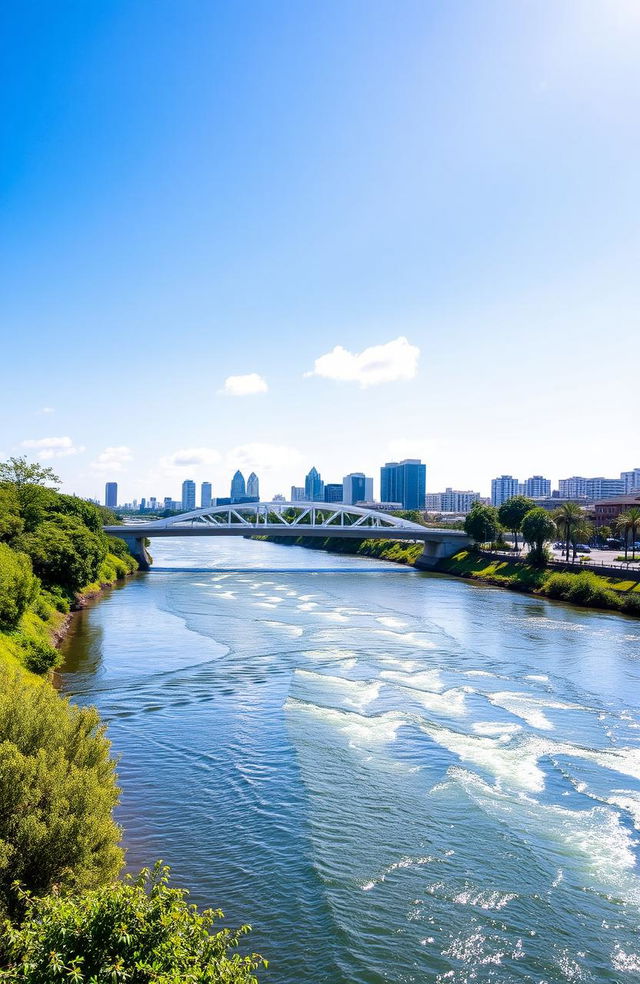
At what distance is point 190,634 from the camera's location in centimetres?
3534

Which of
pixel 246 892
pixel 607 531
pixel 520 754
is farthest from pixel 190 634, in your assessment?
pixel 607 531

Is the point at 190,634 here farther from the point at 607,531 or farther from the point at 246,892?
the point at 607,531

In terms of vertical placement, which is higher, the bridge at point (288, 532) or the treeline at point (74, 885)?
the bridge at point (288, 532)

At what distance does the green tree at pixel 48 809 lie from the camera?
8836 mm

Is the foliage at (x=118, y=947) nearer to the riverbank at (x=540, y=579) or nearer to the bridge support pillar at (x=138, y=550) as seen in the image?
the riverbank at (x=540, y=579)

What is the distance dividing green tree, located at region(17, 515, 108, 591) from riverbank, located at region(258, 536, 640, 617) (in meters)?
33.6

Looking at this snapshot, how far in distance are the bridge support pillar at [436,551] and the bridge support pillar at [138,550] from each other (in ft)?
105

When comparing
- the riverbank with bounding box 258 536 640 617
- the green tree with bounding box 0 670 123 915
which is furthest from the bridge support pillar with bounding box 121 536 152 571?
the green tree with bounding box 0 670 123 915

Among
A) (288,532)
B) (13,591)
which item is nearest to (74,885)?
(13,591)

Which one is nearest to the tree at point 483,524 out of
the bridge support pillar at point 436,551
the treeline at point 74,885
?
the bridge support pillar at point 436,551

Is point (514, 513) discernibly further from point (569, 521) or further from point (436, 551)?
point (436, 551)

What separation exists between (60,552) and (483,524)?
4652 cm

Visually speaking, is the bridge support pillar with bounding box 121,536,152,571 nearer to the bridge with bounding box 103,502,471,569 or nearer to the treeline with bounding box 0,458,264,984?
the bridge with bounding box 103,502,471,569

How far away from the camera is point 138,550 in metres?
74.0
